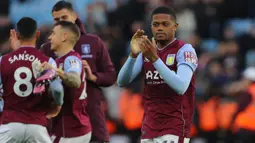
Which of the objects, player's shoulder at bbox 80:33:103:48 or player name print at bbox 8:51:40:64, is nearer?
player name print at bbox 8:51:40:64

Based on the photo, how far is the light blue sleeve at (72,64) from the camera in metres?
9.20

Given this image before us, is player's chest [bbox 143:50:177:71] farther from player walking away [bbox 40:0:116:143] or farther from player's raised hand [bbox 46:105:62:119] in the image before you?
player walking away [bbox 40:0:116:143]

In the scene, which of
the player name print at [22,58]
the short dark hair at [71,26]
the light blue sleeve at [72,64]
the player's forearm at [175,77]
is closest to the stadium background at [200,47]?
the short dark hair at [71,26]

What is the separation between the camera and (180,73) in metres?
8.68

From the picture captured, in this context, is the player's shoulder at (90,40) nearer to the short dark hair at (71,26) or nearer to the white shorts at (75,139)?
the short dark hair at (71,26)

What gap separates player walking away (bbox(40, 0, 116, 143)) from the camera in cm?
1012

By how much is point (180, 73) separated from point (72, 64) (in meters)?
1.21

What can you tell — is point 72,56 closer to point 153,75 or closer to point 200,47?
point 153,75

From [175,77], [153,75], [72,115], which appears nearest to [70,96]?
[72,115]

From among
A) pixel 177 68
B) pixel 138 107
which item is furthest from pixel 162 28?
pixel 138 107

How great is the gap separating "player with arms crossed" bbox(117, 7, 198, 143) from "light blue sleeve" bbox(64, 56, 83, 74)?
1.65 feet

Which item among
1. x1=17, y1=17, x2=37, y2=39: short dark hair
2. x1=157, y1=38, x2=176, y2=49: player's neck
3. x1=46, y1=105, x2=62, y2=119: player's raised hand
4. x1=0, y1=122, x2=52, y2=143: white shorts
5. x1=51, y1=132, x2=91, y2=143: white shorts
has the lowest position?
x1=51, y1=132, x2=91, y2=143: white shorts

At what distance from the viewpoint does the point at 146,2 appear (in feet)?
62.8

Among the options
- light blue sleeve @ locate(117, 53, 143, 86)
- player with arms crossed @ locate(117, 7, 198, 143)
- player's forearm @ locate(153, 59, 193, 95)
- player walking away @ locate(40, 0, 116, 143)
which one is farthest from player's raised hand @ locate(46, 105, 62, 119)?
player's forearm @ locate(153, 59, 193, 95)
